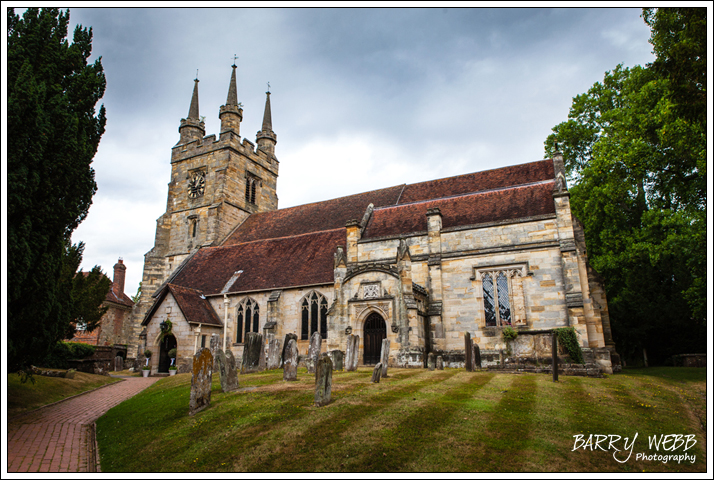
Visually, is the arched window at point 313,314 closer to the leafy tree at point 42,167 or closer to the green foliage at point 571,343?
the green foliage at point 571,343

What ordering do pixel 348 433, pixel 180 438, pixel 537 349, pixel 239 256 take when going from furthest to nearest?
pixel 239 256 < pixel 537 349 < pixel 180 438 < pixel 348 433

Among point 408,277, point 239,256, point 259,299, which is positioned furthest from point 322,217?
point 408,277

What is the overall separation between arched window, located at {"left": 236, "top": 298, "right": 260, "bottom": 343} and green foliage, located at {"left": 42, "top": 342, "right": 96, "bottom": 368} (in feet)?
30.0

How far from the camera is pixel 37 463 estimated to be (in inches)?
302

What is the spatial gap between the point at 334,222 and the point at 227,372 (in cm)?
2092

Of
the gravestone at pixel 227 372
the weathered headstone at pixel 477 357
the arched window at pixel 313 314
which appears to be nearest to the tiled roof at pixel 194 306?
the arched window at pixel 313 314

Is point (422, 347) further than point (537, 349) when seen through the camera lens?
Yes

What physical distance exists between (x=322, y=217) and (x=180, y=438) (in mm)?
26079

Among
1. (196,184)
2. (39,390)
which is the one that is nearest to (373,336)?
(39,390)

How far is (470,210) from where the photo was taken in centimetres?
2320

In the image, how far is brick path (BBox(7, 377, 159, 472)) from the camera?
769 cm

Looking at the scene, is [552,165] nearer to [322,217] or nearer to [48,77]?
[322,217]

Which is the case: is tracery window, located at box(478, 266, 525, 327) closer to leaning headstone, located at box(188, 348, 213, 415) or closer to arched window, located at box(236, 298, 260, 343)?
leaning headstone, located at box(188, 348, 213, 415)

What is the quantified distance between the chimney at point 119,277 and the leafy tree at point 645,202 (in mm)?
42701
